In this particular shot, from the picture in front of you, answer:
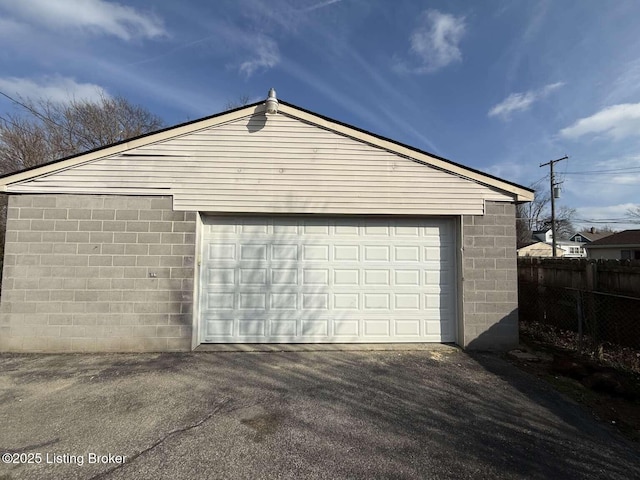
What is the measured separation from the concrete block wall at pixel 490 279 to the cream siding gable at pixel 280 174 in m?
0.30

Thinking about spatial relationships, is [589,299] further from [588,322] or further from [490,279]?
[490,279]

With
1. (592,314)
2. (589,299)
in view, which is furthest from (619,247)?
(592,314)

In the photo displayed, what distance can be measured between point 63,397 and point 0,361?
2.29 meters

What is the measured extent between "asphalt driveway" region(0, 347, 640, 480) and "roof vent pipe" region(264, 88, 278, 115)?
14.0 ft

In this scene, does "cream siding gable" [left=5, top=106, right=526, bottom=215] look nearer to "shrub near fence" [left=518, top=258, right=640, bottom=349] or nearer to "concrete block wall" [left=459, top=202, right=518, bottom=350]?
"concrete block wall" [left=459, top=202, right=518, bottom=350]

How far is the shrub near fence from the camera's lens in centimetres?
516

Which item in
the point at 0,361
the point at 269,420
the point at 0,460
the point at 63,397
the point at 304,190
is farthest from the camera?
the point at 304,190

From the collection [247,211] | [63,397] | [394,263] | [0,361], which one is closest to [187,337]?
[63,397]

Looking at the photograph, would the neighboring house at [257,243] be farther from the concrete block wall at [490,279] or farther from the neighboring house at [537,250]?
the neighboring house at [537,250]

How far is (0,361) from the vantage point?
5312mm

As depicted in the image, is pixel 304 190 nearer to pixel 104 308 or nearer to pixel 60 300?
pixel 104 308

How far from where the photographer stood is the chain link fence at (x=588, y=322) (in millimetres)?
5094

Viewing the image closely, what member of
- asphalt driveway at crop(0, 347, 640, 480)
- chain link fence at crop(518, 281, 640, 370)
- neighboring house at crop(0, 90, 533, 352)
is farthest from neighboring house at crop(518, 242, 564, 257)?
asphalt driveway at crop(0, 347, 640, 480)

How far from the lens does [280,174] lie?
20.0 ft
